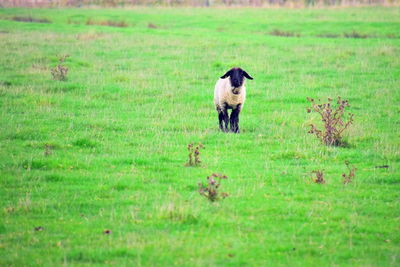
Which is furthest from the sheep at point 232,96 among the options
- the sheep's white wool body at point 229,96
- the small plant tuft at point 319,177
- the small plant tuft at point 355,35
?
the small plant tuft at point 355,35

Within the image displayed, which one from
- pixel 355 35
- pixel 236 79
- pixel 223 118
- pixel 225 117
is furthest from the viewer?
pixel 355 35

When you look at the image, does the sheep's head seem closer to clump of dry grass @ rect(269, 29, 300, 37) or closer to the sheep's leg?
the sheep's leg

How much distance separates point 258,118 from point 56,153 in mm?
6081

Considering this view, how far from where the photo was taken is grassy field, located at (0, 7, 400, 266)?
737cm

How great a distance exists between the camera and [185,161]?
11.6 meters

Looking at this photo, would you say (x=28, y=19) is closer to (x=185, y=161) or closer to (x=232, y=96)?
(x=232, y=96)

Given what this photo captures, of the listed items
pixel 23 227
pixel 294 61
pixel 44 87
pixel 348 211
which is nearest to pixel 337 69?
pixel 294 61

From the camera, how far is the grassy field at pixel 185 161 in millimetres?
7367

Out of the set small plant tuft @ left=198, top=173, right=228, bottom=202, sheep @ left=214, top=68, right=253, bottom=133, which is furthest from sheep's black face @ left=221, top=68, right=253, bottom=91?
small plant tuft @ left=198, top=173, right=228, bottom=202

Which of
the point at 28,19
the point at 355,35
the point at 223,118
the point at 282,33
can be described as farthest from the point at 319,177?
the point at 28,19

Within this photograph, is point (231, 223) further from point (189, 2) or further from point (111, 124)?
point (189, 2)

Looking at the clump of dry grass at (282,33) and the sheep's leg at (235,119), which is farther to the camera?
the clump of dry grass at (282,33)

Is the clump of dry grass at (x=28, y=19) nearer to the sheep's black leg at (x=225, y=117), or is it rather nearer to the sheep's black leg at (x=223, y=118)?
the sheep's black leg at (x=223, y=118)

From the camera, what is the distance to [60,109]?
54.6 ft
